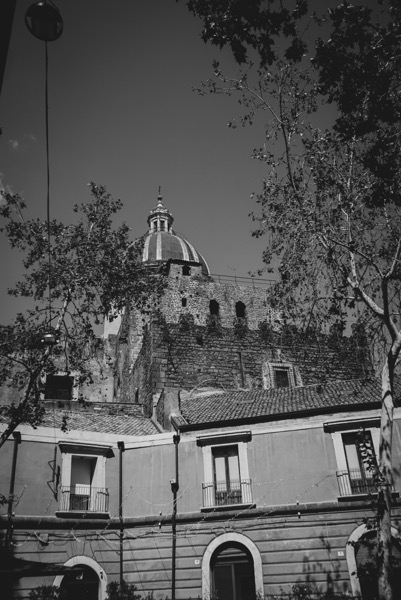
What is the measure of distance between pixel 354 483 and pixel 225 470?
4134 mm

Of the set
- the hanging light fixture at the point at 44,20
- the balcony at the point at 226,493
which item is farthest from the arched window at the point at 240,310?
the hanging light fixture at the point at 44,20

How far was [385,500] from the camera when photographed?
9.59 m

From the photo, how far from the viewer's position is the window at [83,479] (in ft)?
52.0

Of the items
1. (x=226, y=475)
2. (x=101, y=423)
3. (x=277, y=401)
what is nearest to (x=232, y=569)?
(x=226, y=475)

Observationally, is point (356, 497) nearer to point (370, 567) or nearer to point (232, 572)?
point (370, 567)

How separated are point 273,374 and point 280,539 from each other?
11510 millimetres

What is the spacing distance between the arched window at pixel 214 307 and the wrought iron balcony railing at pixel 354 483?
16.1 m

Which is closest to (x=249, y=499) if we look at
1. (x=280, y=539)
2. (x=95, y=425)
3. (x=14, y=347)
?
(x=280, y=539)

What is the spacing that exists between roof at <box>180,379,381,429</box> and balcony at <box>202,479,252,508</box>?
2.04 meters

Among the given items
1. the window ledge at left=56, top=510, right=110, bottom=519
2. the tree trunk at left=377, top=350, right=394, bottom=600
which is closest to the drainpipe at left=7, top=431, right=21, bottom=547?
the window ledge at left=56, top=510, right=110, bottom=519

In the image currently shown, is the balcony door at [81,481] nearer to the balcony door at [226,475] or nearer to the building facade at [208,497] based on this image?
the building facade at [208,497]

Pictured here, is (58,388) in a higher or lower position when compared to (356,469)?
higher

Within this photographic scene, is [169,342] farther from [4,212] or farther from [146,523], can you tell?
[4,212]

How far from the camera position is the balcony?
15375mm
